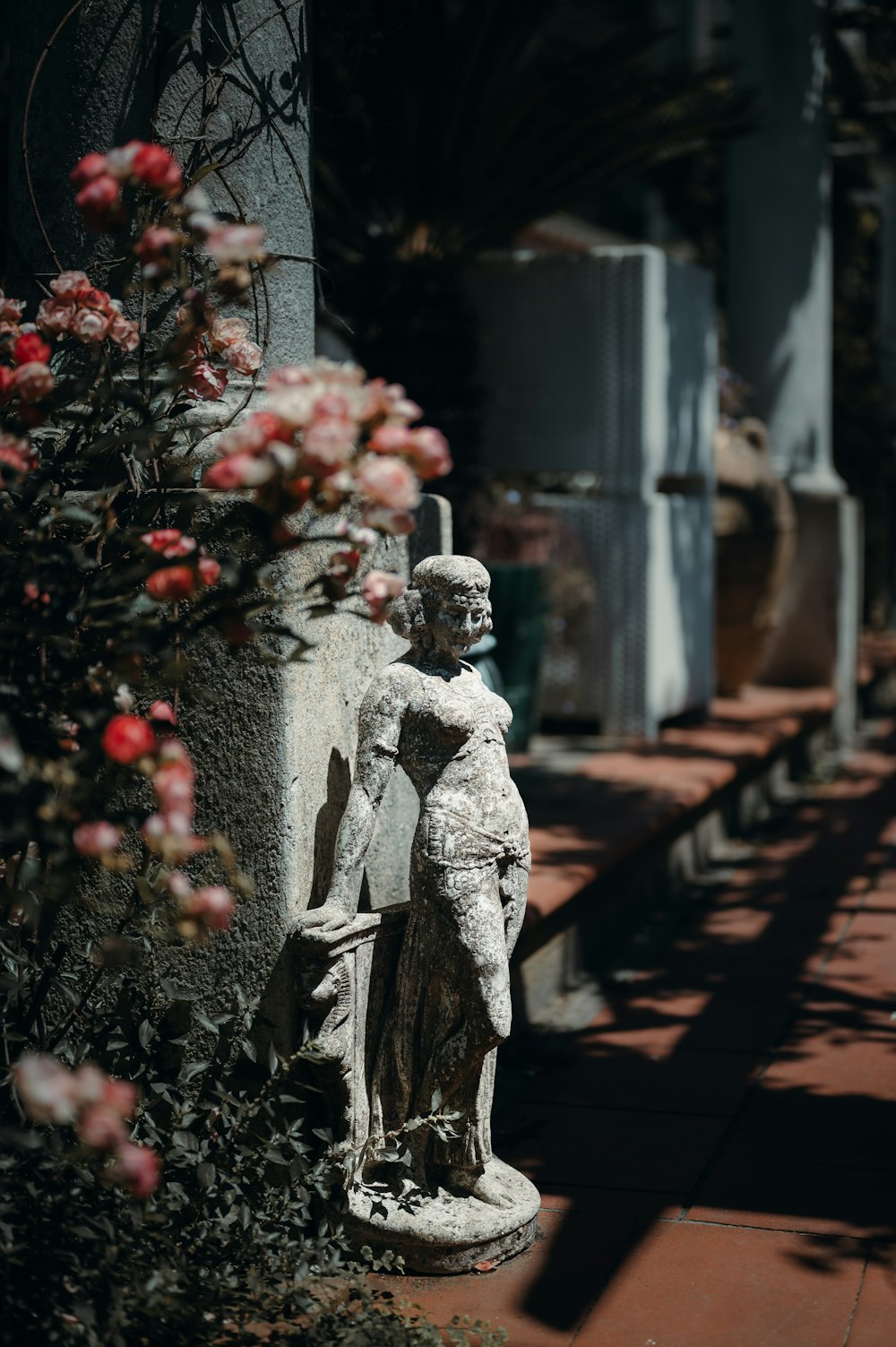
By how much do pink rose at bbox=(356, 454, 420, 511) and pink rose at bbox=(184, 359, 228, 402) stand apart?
0.94 metres

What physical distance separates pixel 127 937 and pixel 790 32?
827 cm

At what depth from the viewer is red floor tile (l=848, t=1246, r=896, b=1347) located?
2900 millimetres

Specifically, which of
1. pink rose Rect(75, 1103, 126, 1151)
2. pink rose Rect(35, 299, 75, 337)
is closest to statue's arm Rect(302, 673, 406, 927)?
pink rose Rect(35, 299, 75, 337)

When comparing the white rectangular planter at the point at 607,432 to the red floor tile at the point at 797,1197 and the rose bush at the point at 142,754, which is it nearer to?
the red floor tile at the point at 797,1197

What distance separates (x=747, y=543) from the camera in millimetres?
9039

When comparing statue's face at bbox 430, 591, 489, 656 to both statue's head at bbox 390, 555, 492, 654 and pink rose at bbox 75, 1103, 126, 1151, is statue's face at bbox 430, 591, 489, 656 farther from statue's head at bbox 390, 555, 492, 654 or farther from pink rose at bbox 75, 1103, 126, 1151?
pink rose at bbox 75, 1103, 126, 1151

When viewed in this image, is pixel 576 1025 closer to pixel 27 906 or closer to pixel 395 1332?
pixel 395 1332

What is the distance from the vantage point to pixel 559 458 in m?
7.93

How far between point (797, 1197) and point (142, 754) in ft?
7.01

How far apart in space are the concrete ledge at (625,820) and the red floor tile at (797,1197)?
108cm

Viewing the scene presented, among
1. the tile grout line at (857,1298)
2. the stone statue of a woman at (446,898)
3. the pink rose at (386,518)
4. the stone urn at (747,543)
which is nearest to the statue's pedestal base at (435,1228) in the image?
the stone statue of a woman at (446,898)

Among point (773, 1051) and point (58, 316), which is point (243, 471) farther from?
point (773, 1051)

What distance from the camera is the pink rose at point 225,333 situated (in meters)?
2.94

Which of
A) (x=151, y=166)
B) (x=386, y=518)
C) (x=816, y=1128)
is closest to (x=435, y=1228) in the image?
(x=816, y=1128)
